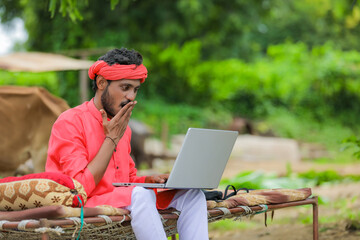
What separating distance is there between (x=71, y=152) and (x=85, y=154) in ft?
0.25

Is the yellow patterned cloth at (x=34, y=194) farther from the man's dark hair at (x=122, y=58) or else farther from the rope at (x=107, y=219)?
the man's dark hair at (x=122, y=58)

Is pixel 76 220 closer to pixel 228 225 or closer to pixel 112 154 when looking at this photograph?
pixel 112 154

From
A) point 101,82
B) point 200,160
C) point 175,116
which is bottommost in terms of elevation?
point 200,160

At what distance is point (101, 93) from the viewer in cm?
282

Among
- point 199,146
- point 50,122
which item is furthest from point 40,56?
point 199,146

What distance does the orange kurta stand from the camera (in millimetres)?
2547

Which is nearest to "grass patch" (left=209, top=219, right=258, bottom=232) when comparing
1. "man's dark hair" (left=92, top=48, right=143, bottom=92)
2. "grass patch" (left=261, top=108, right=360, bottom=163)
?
"man's dark hair" (left=92, top=48, right=143, bottom=92)

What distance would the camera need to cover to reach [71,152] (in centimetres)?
258

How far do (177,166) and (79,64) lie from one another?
521cm

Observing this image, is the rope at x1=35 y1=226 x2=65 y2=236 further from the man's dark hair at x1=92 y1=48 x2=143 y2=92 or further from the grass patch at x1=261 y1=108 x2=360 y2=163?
the grass patch at x1=261 y1=108 x2=360 y2=163

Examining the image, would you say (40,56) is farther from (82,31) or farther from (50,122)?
(82,31)

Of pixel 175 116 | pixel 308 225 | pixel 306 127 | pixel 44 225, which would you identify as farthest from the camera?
pixel 306 127

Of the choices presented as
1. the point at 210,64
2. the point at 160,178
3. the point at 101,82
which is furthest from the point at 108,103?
the point at 210,64

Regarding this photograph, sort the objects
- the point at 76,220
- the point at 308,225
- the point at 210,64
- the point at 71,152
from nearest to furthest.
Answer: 1. the point at 76,220
2. the point at 71,152
3. the point at 308,225
4. the point at 210,64
